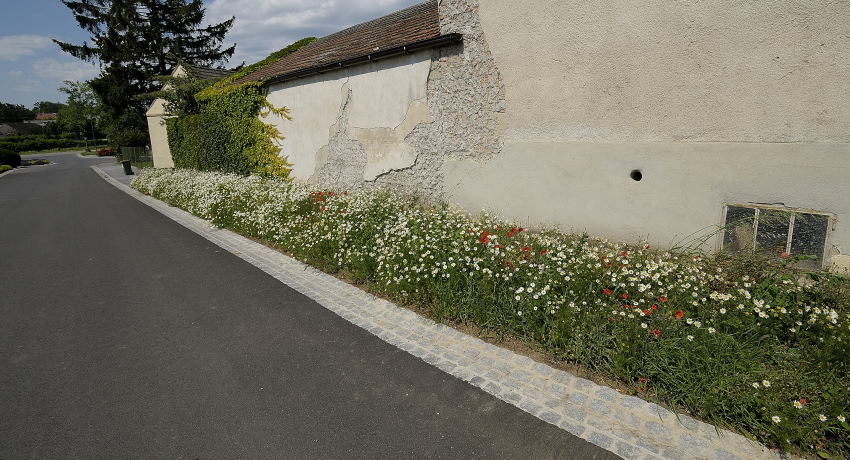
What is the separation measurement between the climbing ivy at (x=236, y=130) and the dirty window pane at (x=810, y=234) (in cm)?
1135

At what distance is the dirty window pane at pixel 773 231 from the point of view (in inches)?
178

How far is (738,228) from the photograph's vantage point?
4844 millimetres

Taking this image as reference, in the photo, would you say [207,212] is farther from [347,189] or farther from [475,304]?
[475,304]

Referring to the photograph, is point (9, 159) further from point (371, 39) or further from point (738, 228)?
point (738, 228)

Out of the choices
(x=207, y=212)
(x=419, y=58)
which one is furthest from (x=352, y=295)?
(x=207, y=212)

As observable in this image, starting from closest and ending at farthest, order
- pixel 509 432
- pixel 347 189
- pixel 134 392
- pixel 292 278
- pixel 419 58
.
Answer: pixel 509 432, pixel 134 392, pixel 292 278, pixel 419 58, pixel 347 189

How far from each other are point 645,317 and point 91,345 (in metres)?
5.69

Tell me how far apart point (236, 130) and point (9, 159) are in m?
37.5

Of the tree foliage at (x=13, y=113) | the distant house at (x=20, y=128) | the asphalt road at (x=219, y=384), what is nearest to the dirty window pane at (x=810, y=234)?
the asphalt road at (x=219, y=384)

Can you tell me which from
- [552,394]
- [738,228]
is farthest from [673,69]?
[552,394]

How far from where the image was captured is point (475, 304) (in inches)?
171

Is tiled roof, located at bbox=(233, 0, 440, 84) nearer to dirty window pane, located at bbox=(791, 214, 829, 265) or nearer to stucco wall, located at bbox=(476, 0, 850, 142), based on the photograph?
stucco wall, located at bbox=(476, 0, 850, 142)

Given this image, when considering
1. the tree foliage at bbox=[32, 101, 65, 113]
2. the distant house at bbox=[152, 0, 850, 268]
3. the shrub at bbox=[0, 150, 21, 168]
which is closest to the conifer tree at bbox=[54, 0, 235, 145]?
the shrub at bbox=[0, 150, 21, 168]

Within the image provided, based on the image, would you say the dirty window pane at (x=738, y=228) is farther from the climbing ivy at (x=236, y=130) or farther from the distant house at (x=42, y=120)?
the distant house at (x=42, y=120)
